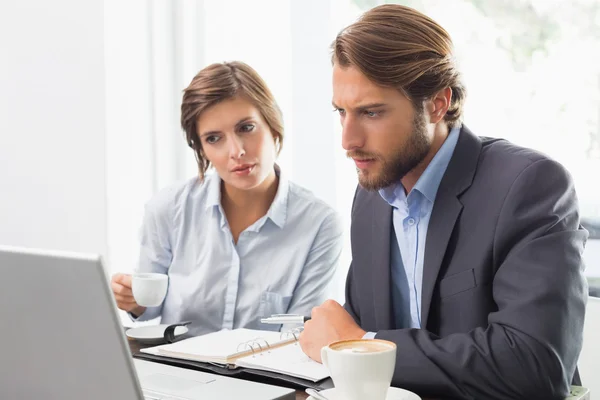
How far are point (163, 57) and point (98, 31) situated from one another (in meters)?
0.33

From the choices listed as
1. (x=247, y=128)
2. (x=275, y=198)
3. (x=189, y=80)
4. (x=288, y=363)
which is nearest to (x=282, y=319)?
(x=288, y=363)

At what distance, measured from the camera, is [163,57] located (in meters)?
3.63

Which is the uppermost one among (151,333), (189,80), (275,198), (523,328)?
(189,80)

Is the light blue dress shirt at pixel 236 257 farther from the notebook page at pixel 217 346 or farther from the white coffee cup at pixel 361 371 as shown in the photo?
the white coffee cup at pixel 361 371

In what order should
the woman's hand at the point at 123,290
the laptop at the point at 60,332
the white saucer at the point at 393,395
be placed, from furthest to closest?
the woman's hand at the point at 123,290, the white saucer at the point at 393,395, the laptop at the point at 60,332

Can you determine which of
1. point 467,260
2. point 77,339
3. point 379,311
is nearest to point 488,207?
point 467,260

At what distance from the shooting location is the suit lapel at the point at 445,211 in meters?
1.56

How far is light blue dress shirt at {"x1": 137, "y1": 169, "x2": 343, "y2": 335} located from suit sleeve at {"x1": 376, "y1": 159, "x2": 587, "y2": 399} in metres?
0.87

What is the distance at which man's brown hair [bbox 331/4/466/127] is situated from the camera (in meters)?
→ 1.62

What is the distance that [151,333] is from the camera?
174cm

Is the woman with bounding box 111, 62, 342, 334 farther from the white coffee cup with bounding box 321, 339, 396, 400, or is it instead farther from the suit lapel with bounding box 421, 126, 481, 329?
the white coffee cup with bounding box 321, 339, 396, 400

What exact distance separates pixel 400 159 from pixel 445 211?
0.16 metres

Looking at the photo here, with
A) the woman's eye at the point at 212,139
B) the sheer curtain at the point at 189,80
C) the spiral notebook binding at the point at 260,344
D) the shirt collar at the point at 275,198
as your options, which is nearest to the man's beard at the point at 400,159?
the spiral notebook binding at the point at 260,344

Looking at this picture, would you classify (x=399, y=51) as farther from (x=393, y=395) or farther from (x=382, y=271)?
(x=393, y=395)
